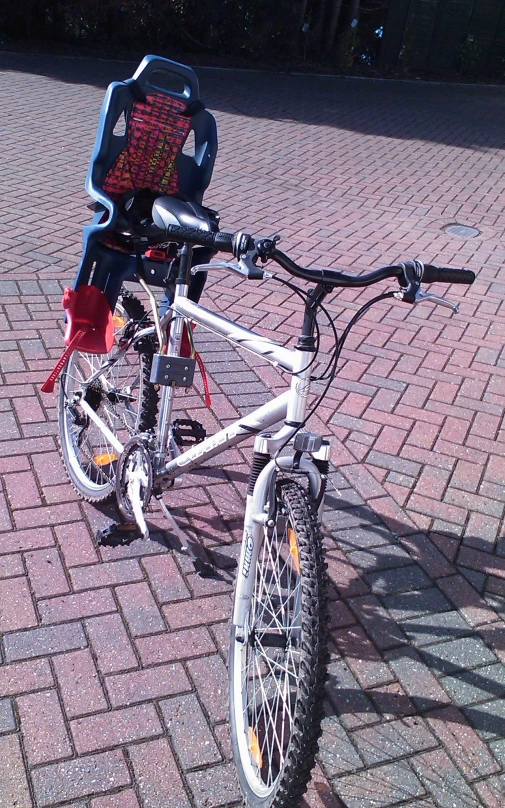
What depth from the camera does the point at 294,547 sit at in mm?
2125

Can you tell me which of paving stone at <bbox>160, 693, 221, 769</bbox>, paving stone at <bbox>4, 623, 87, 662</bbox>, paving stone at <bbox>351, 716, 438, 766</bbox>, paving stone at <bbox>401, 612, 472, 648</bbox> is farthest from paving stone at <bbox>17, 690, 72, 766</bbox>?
paving stone at <bbox>401, 612, 472, 648</bbox>

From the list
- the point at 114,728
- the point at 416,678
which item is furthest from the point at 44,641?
the point at 416,678

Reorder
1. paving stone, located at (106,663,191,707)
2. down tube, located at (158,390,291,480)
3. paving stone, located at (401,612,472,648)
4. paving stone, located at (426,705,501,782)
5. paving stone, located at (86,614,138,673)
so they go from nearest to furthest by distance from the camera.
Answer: down tube, located at (158,390,291,480), paving stone, located at (426,705,501,782), paving stone, located at (106,663,191,707), paving stone, located at (86,614,138,673), paving stone, located at (401,612,472,648)

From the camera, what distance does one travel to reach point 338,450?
406cm

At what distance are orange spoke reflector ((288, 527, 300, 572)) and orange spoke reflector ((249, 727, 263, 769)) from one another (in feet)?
1.84

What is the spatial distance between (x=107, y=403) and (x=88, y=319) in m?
0.45

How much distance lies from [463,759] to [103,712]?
1129mm

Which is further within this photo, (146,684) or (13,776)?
(146,684)

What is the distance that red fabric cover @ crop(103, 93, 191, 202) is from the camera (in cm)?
311

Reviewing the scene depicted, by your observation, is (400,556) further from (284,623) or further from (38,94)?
(38,94)

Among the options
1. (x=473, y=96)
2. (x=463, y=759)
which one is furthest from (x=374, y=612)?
(x=473, y=96)

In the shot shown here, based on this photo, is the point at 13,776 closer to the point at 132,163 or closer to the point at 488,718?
the point at 488,718

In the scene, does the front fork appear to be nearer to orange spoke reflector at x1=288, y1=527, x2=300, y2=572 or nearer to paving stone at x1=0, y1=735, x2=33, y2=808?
orange spoke reflector at x1=288, y1=527, x2=300, y2=572

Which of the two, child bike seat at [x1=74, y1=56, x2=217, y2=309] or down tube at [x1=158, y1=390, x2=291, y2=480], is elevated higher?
child bike seat at [x1=74, y1=56, x2=217, y2=309]
